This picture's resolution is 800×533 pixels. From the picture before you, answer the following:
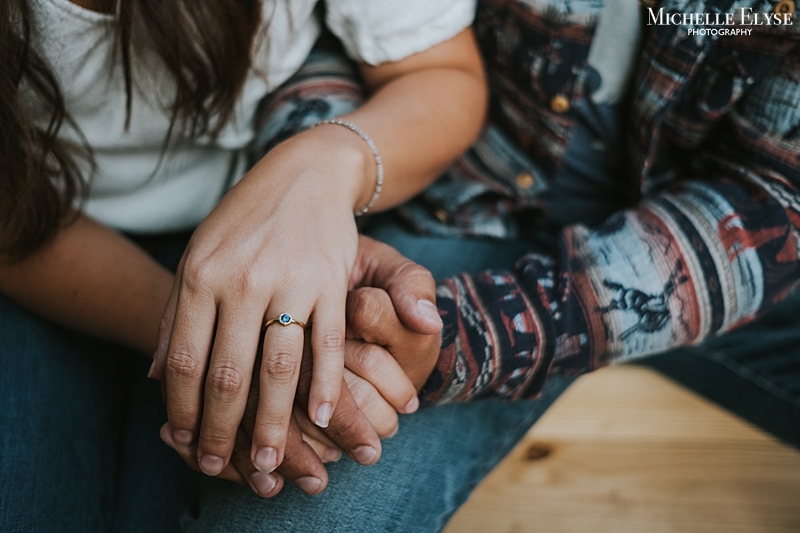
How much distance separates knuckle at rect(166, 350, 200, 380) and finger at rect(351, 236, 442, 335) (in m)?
0.20

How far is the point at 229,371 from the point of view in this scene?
521mm

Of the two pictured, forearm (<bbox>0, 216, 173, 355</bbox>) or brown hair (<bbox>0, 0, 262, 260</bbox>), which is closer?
brown hair (<bbox>0, 0, 262, 260</bbox>)

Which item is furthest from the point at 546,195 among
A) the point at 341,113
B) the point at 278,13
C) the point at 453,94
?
the point at 278,13

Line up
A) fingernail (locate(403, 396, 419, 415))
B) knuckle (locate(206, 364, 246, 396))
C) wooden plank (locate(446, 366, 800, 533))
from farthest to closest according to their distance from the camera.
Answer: wooden plank (locate(446, 366, 800, 533))
fingernail (locate(403, 396, 419, 415))
knuckle (locate(206, 364, 246, 396))

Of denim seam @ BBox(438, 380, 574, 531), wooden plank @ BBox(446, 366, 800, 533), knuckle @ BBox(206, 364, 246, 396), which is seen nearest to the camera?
knuckle @ BBox(206, 364, 246, 396)

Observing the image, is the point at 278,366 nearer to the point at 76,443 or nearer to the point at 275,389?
the point at 275,389

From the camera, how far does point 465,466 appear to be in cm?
73

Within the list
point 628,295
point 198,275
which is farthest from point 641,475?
point 198,275

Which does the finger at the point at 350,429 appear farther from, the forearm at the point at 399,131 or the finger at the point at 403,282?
the forearm at the point at 399,131

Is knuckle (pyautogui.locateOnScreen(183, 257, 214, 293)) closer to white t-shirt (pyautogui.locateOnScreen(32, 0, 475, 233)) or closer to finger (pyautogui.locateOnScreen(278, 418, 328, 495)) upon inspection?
finger (pyautogui.locateOnScreen(278, 418, 328, 495))

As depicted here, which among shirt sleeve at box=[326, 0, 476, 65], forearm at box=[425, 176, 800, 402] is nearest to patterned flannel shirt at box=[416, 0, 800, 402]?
forearm at box=[425, 176, 800, 402]

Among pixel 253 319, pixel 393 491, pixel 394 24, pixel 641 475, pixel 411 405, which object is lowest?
pixel 641 475

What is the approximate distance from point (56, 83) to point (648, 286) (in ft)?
2.28

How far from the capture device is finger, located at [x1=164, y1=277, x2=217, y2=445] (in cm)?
53
